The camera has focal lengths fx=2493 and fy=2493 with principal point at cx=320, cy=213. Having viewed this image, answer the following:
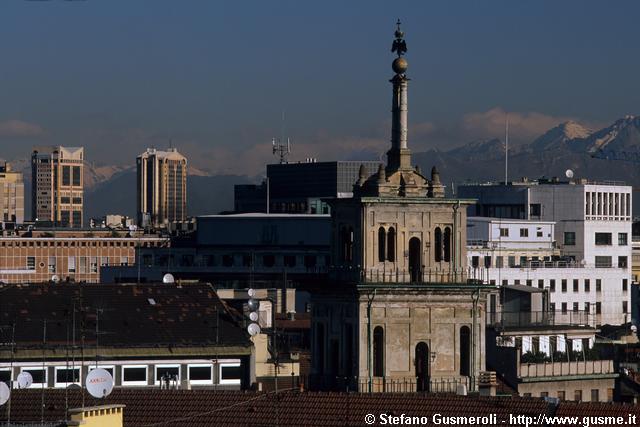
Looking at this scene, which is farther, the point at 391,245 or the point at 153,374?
the point at 153,374

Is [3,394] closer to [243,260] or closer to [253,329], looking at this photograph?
[253,329]

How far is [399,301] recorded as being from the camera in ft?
228

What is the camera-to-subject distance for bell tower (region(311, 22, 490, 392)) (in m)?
69.4

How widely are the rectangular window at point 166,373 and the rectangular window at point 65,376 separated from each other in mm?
3413

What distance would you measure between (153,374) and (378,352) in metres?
18.2

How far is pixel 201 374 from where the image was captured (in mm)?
86438

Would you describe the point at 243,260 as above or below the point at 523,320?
above

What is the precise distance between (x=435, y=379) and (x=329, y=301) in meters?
3.91

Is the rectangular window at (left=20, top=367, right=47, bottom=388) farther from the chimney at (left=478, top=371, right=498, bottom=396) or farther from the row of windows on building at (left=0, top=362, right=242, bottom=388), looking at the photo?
the chimney at (left=478, top=371, right=498, bottom=396)

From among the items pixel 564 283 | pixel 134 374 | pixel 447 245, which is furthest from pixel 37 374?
pixel 564 283

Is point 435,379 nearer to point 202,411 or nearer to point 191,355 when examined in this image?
point 202,411

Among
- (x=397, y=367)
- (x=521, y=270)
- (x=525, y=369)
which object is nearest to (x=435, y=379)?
(x=397, y=367)

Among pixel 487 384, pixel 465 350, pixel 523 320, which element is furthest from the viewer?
pixel 523 320

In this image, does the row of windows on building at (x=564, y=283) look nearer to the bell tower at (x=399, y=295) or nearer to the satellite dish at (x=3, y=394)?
the bell tower at (x=399, y=295)
